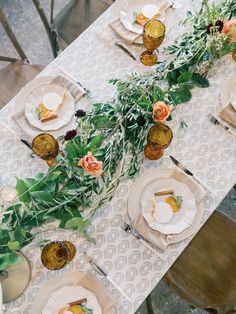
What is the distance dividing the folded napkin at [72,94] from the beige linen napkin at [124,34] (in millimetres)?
A: 298

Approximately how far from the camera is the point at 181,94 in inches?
73.4

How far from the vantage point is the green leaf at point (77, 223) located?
1.52m

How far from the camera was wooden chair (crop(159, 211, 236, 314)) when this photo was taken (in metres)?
1.95

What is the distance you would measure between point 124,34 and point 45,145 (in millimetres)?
683

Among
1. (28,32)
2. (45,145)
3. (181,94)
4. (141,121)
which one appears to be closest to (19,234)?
(45,145)

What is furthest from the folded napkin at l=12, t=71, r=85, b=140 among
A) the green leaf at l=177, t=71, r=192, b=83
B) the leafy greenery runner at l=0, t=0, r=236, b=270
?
the green leaf at l=177, t=71, r=192, b=83

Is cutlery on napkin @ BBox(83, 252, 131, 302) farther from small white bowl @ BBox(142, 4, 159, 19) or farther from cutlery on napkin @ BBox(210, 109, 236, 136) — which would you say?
small white bowl @ BBox(142, 4, 159, 19)

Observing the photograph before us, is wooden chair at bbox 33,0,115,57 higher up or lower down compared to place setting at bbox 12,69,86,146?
higher up

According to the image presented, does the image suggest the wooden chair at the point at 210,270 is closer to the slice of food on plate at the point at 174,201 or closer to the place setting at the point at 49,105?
the slice of food on plate at the point at 174,201

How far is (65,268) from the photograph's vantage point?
64.9 inches

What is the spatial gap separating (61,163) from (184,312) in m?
1.27

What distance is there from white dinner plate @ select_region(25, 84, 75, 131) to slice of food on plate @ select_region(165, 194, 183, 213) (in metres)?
0.50

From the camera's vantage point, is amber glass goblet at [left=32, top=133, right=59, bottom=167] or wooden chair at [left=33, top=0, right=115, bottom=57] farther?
wooden chair at [left=33, top=0, right=115, bottom=57]

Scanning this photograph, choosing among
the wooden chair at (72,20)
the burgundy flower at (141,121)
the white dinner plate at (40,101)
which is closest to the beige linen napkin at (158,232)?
the burgundy flower at (141,121)
